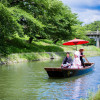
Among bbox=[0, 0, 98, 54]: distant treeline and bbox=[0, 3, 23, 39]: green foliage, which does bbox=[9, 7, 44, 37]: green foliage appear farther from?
bbox=[0, 3, 23, 39]: green foliage

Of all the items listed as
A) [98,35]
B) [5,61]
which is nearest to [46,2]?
[5,61]

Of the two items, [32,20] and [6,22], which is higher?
[32,20]

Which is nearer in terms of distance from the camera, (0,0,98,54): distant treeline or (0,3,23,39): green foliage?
(0,3,23,39): green foliage

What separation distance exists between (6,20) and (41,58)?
9826 millimetres

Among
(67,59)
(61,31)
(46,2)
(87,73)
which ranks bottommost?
(87,73)

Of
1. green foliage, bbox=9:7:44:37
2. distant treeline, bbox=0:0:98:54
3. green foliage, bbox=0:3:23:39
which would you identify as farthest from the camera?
green foliage, bbox=9:7:44:37

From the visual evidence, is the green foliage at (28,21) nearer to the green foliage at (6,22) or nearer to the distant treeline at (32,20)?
the distant treeline at (32,20)

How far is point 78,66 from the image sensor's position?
18.5 metres

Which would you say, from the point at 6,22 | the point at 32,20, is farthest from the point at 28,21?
the point at 6,22

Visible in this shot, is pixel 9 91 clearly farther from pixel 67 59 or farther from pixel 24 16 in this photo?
pixel 24 16

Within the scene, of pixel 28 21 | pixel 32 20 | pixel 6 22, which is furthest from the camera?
pixel 28 21

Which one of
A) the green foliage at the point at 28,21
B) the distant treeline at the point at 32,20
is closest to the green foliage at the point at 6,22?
the distant treeline at the point at 32,20

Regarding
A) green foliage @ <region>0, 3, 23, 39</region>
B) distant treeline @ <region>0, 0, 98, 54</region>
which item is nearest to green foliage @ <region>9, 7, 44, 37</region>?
distant treeline @ <region>0, 0, 98, 54</region>

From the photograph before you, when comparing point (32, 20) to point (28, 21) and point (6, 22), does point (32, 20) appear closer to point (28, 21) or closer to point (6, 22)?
point (28, 21)
